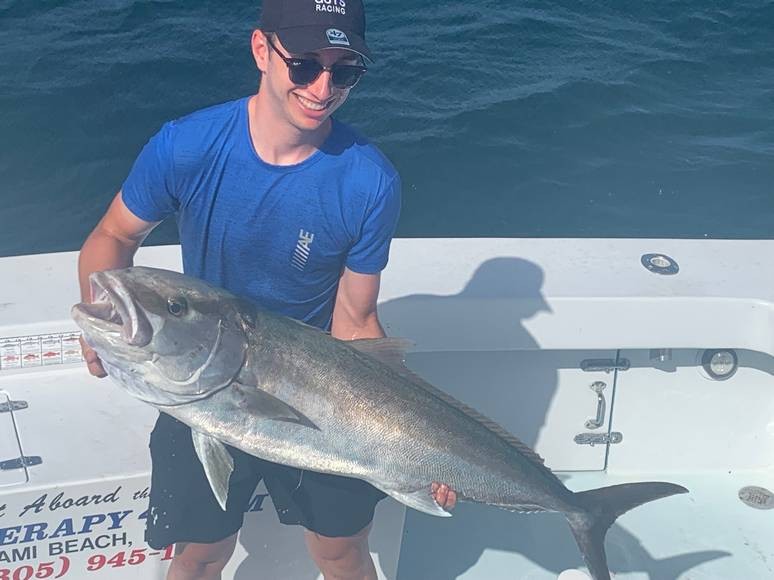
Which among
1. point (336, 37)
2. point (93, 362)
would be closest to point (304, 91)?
point (336, 37)

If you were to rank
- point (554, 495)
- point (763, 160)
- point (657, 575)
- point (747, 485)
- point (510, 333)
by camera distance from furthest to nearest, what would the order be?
point (763, 160) → point (747, 485) → point (657, 575) → point (510, 333) → point (554, 495)

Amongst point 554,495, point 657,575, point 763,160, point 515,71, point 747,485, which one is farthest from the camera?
point 515,71

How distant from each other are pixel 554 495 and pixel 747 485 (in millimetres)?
1743

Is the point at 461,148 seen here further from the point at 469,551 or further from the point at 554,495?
the point at 554,495

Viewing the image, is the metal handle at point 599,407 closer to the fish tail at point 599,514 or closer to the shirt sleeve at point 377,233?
the fish tail at point 599,514

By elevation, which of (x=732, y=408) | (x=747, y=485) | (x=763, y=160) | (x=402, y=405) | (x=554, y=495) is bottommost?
(x=763, y=160)

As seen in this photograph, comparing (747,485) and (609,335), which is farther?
(747,485)

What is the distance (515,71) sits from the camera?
9.42 m

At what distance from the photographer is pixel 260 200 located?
272 cm

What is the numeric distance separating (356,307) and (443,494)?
2.05ft

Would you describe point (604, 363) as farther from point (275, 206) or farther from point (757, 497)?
point (275, 206)

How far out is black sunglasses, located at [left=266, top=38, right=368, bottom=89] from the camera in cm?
255

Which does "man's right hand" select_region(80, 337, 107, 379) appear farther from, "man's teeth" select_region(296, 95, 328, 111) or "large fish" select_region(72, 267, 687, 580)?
"man's teeth" select_region(296, 95, 328, 111)

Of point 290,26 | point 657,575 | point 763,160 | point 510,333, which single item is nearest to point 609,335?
point 510,333
